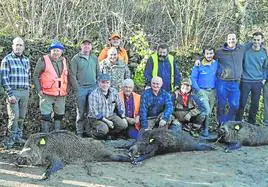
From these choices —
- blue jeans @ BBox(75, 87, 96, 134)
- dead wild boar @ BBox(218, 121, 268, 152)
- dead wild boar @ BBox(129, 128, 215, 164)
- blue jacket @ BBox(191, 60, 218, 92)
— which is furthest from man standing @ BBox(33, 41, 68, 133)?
dead wild boar @ BBox(218, 121, 268, 152)

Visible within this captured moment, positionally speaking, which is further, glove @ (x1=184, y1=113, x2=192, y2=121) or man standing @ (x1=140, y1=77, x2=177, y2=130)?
glove @ (x1=184, y1=113, x2=192, y2=121)

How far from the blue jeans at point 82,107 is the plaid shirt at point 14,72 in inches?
52.2

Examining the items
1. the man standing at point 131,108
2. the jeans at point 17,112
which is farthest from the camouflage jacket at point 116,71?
the jeans at point 17,112

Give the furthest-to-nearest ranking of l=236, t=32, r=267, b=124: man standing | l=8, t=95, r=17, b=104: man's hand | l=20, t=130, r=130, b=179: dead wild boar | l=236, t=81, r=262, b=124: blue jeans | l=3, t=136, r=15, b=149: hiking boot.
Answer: l=236, t=81, r=262, b=124: blue jeans → l=236, t=32, r=267, b=124: man standing → l=3, t=136, r=15, b=149: hiking boot → l=8, t=95, r=17, b=104: man's hand → l=20, t=130, r=130, b=179: dead wild boar

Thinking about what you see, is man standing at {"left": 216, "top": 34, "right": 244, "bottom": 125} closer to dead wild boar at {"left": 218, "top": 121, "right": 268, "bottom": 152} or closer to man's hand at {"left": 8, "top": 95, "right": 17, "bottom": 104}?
dead wild boar at {"left": 218, "top": 121, "right": 268, "bottom": 152}

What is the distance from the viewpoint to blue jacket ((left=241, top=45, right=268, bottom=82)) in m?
10.6

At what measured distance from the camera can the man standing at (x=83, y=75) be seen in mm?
9250

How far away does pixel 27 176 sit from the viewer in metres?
7.08

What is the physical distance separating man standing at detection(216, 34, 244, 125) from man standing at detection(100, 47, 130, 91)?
7.18ft

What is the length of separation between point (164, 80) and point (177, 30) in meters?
5.51

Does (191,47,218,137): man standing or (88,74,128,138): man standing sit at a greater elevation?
(191,47,218,137): man standing

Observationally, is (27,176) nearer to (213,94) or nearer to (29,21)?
(213,94)

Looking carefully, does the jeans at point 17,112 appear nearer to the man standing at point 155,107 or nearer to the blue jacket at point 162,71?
the man standing at point 155,107

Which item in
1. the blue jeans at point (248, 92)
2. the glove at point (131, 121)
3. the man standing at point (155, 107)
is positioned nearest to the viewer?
the man standing at point (155, 107)
